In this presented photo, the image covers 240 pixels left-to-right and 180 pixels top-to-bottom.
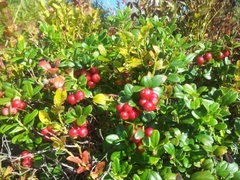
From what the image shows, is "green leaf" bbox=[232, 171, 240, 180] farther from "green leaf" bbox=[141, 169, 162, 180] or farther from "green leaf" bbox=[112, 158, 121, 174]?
"green leaf" bbox=[112, 158, 121, 174]

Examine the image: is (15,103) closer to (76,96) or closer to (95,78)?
(76,96)

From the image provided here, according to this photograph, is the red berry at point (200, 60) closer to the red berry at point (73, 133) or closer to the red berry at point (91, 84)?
the red berry at point (91, 84)

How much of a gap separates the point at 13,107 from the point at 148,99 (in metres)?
0.59

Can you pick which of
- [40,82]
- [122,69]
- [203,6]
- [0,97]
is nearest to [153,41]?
[122,69]

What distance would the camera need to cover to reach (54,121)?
5.53 feet

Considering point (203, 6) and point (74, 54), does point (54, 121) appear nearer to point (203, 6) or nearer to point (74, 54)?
point (74, 54)

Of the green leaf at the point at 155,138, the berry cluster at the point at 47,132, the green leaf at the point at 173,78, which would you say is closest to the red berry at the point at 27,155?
the berry cluster at the point at 47,132

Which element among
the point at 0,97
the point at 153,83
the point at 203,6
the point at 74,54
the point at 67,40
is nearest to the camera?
the point at 153,83

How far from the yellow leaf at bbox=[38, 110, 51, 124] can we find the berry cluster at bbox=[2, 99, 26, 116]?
0.11 meters

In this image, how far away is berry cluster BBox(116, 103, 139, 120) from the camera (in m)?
1.52

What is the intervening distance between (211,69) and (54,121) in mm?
843

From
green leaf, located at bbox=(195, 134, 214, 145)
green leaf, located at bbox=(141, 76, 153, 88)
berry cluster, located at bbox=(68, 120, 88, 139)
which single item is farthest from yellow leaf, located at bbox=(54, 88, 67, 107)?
green leaf, located at bbox=(195, 134, 214, 145)

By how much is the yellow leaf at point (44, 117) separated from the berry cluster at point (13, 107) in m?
0.11

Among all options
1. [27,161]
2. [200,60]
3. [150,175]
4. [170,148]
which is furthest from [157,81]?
[27,161]
